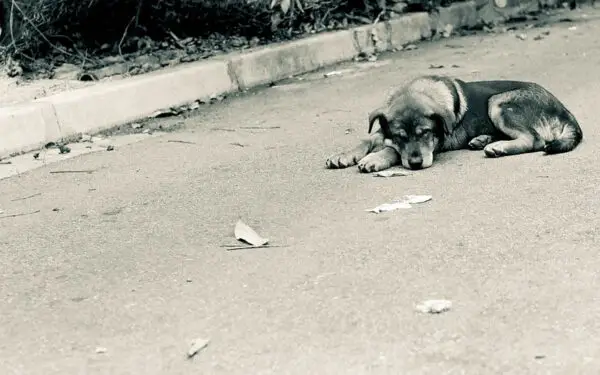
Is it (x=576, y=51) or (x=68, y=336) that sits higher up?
(x=68, y=336)

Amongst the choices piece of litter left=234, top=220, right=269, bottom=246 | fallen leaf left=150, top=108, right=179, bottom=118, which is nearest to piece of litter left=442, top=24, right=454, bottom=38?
fallen leaf left=150, top=108, right=179, bottom=118

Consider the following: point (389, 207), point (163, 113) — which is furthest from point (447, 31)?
point (389, 207)

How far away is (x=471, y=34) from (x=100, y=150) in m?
6.84

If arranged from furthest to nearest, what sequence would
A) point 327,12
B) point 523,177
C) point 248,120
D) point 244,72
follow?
point 327,12
point 244,72
point 248,120
point 523,177

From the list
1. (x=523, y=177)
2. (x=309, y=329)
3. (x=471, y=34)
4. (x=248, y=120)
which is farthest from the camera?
(x=471, y=34)

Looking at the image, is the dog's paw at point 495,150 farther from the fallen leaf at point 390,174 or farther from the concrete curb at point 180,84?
the concrete curb at point 180,84

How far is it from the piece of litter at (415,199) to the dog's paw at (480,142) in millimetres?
1286

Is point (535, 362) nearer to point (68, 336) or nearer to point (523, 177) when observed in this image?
point (68, 336)

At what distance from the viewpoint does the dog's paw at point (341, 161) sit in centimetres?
673

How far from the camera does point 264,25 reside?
1156 cm

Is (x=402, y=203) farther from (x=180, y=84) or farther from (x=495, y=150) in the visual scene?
(x=180, y=84)

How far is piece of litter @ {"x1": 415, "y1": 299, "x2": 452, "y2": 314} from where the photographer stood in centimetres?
402

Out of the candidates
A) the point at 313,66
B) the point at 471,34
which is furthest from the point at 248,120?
the point at 471,34

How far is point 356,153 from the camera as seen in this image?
6.82 metres
